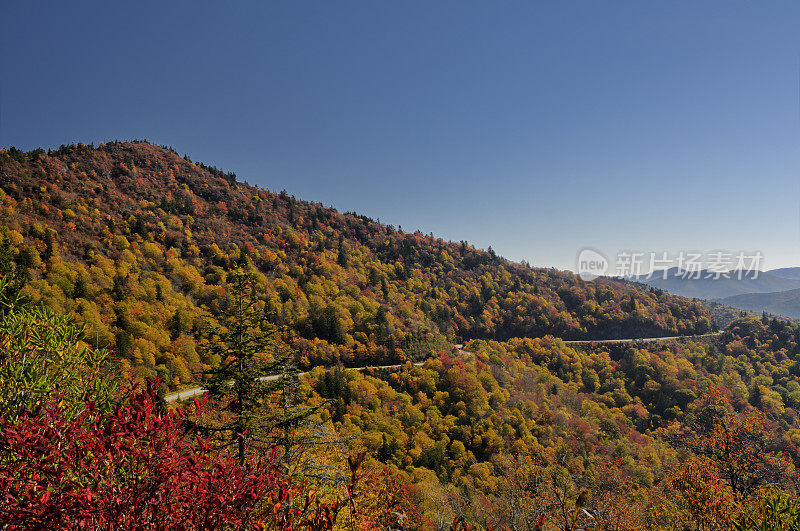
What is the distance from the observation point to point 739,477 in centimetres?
→ 1714

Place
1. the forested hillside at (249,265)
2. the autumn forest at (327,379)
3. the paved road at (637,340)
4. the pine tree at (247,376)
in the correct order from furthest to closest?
the paved road at (637,340), the forested hillside at (249,265), the pine tree at (247,376), the autumn forest at (327,379)

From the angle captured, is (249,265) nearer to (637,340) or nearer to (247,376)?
(247,376)

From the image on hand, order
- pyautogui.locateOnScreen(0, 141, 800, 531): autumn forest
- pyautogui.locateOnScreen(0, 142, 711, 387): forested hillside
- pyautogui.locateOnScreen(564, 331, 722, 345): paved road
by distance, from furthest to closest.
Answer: pyautogui.locateOnScreen(564, 331, 722, 345): paved road
pyautogui.locateOnScreen(0, 142, 711, 387): forested hillside
pyautogui.locateOnScreen(0, 141, 800, 531): autumn forest

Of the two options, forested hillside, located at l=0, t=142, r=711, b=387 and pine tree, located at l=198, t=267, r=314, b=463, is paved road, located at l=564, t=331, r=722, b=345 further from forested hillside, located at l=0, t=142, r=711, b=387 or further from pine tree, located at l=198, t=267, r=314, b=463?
pine tree, located at l=198, t=267, r=314, b=463

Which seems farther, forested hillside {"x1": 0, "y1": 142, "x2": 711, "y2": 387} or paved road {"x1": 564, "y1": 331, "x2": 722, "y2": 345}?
paved road {"x1": 564, "y1": 331, "x2": 722, "y2": 345}

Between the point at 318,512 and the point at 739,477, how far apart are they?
970 inches

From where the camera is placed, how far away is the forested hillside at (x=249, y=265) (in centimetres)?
5241

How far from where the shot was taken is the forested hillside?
52.4 m

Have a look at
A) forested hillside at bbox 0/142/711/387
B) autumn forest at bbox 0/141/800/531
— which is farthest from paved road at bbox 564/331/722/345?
forested hillside at bbox 0/142/711/387

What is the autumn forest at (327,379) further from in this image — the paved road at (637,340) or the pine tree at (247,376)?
the paved road at (637,340)

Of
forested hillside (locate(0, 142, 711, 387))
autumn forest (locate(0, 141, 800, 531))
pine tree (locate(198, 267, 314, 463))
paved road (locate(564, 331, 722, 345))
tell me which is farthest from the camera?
paved road (locate(564, 331, 722, 345))

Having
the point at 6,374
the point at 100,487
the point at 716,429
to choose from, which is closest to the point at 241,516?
the point at 100,487

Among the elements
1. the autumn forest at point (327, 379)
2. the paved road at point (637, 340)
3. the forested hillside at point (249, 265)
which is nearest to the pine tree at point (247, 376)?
the autumn forest at point (327, 379)

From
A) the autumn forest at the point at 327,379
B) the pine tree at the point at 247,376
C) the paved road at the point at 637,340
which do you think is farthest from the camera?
the paved road at the point at 637,340
